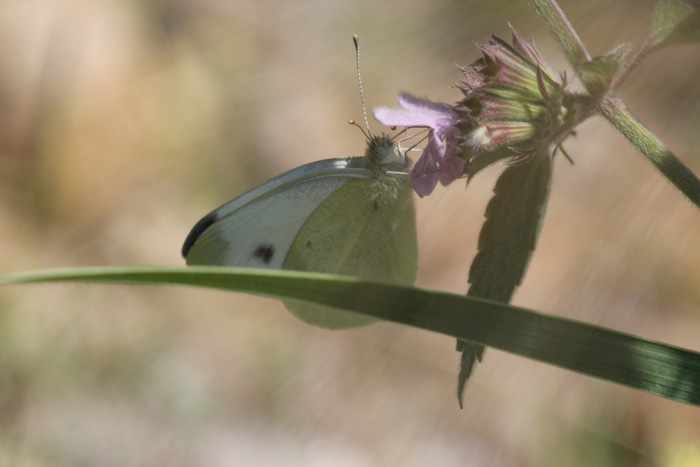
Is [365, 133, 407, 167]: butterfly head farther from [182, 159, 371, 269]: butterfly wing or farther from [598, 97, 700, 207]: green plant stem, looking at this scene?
[598, 97, 700, 207]: green plant stem

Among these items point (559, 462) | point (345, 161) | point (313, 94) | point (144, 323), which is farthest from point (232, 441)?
point (313, 94)

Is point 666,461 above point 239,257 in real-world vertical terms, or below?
below

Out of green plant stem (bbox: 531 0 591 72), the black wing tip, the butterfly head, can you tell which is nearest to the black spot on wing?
the black wing tip

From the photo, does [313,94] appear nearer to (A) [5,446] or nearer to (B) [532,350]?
(A) [5,446]

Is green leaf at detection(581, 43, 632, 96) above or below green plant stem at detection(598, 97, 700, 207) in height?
above

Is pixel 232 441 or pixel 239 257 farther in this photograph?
pixel 232 441

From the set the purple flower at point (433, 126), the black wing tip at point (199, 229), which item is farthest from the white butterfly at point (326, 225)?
the purple flower at point (433, 126)

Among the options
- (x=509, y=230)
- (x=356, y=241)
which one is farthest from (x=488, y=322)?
(x=356, y=241)

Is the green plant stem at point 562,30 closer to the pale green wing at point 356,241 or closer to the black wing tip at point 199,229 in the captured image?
the pale green wing at point 356,241

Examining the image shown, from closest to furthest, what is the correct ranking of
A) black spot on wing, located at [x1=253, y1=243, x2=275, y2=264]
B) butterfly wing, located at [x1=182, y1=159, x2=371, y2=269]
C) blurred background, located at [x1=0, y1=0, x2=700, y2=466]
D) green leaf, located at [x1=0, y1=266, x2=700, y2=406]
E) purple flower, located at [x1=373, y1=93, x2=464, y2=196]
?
1. green leaf, located at [x1=0, y1=266, x2=700, y2=406]
2. purple flower, located at [x1=373, y1=93, x2=464, y2=196]
3. butterfly wing, located at [x1=182, y1=159, x2=371, y2=269]
4. black spot on wing, located at [x1=253, y1=243, x2=275, y2=264]
5. blurred background, located at [x1=0, y1=0, x2=700, y2=466]
